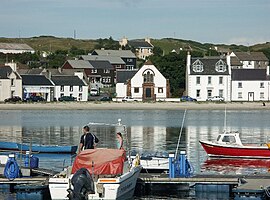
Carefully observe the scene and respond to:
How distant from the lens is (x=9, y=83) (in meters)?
109

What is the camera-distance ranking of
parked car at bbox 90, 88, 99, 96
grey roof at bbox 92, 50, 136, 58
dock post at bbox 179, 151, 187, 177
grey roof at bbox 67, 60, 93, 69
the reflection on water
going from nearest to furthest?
dock post at bbox 179, 151, 187, 177
the reflection on water
parked car at bbox 90, 88, 99, 96
grey roof at bbox 67, 60, 93, 69
grey roof at bbox 92, 50, 136, 58

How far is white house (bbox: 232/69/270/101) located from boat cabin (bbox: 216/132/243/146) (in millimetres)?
71702

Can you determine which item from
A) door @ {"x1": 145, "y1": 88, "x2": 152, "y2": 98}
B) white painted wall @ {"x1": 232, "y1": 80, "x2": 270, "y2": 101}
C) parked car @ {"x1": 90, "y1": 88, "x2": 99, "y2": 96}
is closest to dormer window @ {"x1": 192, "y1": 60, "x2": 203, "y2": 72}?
white painted wall @ {"x1": 232, "y1": 80, "x2": 270, "y2": 101}

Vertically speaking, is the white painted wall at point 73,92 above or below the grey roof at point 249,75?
below

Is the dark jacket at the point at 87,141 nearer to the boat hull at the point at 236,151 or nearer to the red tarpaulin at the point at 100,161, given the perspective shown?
the red tarpaulin at the point at 100,161

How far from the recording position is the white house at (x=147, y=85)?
4483 inches

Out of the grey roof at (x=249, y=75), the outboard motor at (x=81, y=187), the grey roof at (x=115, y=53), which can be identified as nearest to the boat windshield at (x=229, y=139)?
the outboard motor at (x=81, y=187)

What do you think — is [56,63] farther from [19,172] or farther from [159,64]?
[19,172]

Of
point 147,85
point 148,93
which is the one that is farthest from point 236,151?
point 148,93

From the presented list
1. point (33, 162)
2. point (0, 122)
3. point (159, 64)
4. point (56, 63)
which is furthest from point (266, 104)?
point (33, 162)

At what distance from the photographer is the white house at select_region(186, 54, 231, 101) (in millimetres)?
113938

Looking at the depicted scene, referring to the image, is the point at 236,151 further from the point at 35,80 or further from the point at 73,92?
the point at 73,92

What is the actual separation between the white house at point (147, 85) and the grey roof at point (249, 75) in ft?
34.8

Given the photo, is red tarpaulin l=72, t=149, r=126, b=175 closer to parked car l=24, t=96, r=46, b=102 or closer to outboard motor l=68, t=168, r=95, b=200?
outboard motor l=68, t=168, r=95, b=200
